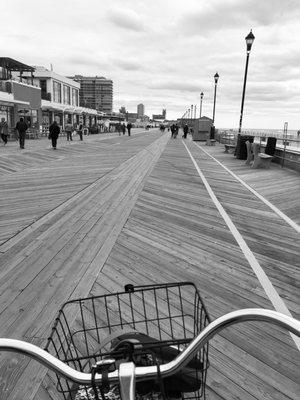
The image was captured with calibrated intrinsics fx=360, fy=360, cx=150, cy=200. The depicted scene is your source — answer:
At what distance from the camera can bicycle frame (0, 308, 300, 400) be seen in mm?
1209

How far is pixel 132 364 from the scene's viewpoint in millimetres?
1263

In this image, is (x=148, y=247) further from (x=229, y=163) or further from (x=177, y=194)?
(x=229, y=163)

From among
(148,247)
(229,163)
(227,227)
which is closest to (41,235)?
(148,247)

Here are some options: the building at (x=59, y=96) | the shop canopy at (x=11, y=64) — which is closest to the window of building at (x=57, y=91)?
the building at (x=59, y=96)

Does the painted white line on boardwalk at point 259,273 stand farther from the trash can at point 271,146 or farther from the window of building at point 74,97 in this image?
the window of building at point 74,97

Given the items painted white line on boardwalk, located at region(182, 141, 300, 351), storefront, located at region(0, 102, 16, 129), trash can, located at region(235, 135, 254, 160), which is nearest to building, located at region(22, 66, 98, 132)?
storefront, located at region(0, 102, 16, 129)

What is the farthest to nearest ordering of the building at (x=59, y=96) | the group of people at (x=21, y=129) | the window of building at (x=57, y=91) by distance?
the window of building at (x=57, y=91), the building at (x=59, y=96), the group of people at (x=21, y=129)

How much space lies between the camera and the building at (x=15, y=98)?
3266 cm

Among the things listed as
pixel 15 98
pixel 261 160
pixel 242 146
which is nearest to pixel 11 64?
pixel 15 98

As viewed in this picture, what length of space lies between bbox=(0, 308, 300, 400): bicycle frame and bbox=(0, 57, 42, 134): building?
1258 inches

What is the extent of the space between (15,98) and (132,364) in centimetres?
3799

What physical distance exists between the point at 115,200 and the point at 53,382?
19.9ft

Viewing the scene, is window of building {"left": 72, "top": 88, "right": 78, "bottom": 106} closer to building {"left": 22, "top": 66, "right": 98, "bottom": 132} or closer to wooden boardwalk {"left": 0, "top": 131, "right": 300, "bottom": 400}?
building {"left": 22, "top": 66, "right": 98, "bottom": 132}

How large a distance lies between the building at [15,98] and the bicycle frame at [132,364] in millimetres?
31966
